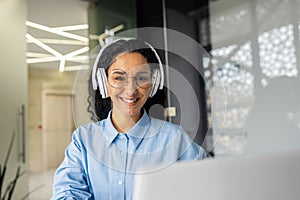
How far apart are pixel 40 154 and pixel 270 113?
2160mm

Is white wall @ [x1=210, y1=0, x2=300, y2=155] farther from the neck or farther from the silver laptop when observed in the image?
the silver laptop

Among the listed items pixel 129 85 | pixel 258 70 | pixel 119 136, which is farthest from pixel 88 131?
pixel 258 70

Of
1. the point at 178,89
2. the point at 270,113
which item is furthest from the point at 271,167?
the point at 270,113

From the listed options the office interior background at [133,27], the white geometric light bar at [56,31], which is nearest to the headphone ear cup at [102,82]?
the office interior background at [133,27]

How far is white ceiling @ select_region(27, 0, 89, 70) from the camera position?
3279mm

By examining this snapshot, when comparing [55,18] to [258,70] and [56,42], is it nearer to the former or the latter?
[56,42]

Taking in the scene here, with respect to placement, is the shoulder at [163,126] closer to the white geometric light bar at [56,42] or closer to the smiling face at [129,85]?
the smiling face at [129,85]

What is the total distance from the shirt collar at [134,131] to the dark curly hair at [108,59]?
34 mm

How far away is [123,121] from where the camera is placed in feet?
3.15

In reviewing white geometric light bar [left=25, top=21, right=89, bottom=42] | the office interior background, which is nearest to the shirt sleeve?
the office interior background

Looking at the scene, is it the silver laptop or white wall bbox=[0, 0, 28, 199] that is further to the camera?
white wall bbox=[0, 0, 28, 199]

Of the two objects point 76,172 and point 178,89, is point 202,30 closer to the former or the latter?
point 178,89

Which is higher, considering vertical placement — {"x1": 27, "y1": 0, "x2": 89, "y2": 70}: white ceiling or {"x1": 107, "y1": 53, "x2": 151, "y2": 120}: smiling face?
{"x1": 27, "y1": 0, "x2": 89, "y2": 70}: white ceiling

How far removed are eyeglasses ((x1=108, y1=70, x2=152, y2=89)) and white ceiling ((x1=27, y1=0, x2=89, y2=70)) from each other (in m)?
2.36
